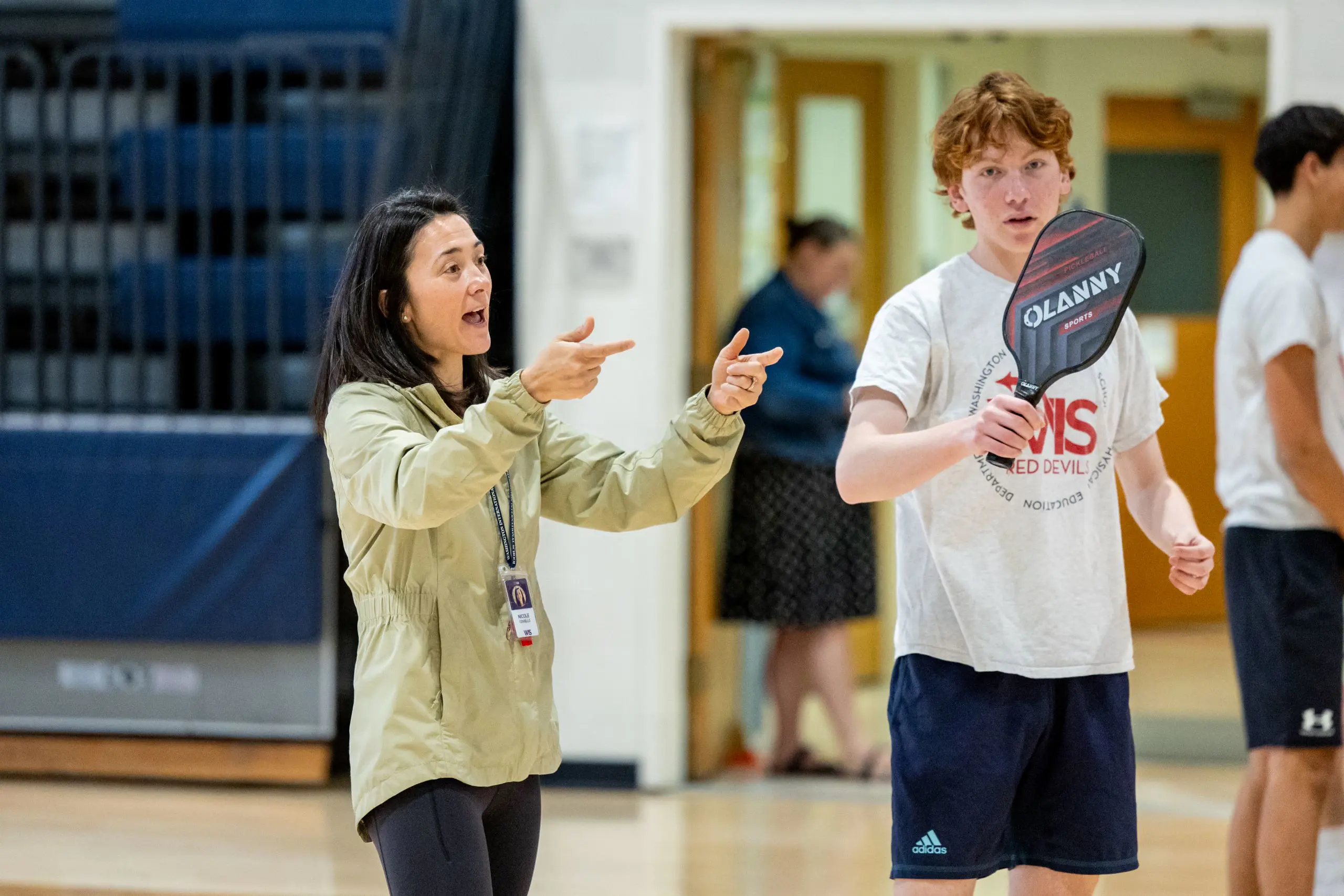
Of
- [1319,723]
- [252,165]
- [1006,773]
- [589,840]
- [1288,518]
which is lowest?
[589,840]

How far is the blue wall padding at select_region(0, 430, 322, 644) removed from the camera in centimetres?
420

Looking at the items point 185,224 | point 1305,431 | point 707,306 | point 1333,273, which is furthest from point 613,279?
point 1305,431

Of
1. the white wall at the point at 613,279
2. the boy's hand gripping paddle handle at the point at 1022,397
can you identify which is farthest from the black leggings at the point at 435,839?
the white wall at the point at 613,279

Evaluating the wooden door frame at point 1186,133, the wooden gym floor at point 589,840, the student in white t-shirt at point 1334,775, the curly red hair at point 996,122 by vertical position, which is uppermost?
the wooden door frame at point 1186,133

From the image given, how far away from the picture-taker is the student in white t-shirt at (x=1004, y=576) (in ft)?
5.96

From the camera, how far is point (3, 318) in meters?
4.60

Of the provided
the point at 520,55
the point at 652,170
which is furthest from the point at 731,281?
the point at 520,55

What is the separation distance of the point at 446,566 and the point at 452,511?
16 centimetres

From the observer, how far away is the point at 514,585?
179cm

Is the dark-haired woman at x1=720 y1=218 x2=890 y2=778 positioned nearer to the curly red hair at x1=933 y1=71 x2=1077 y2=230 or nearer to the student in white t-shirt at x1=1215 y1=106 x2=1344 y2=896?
the student in white t-shirt at x1=1215 y1=106 x2=1344 y2=896

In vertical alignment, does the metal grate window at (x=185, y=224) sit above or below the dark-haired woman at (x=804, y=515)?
above

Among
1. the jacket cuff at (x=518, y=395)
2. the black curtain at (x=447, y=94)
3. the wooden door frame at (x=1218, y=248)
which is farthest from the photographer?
the wooden door frame at (x=1218, y=248)

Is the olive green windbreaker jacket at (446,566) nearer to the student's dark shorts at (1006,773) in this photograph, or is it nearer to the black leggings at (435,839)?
the black leggings at (435,839)

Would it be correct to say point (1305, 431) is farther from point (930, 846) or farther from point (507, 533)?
point (507, 533)
